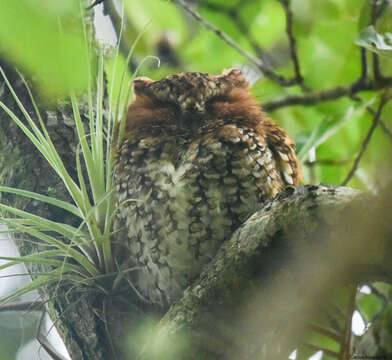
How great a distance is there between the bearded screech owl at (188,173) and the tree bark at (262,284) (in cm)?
19

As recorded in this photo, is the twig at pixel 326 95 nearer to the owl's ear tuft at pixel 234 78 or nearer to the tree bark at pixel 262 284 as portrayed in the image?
the owl's ear tuft at pixel 234 78

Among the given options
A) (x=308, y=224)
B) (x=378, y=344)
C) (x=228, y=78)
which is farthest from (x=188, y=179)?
(x=378, y=344)

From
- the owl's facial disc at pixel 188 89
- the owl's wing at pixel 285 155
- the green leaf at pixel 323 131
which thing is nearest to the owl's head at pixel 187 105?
the owl's facial disc at pixel 188 89

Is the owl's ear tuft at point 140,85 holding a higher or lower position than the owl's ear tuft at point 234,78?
higher

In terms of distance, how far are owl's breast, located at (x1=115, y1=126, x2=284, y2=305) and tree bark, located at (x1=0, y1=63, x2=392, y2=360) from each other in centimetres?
17

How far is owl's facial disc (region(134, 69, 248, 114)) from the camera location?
1.90m

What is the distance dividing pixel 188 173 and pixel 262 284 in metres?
0.55

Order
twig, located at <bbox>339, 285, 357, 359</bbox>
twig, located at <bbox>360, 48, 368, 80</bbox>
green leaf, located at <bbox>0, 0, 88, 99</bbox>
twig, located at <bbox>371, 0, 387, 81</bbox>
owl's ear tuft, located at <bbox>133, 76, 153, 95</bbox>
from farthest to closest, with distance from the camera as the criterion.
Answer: twig, located at <bbox>360, 48, 368, 80</bbox>
twig, located at <bbox>371, 0, 387, 81</bbox>
owl's ear tuft, located at <bbox>133, 76, 153, 95</bbox>
twig, located at <bbox>339, 285, 357, 359</bbox>
green leaf, located at <bbox>0, 0, 88, 99</bbox>

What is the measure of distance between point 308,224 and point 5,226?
0.96 metres

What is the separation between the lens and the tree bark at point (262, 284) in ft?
3.53

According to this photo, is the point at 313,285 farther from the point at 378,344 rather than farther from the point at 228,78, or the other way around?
the point at 228,78

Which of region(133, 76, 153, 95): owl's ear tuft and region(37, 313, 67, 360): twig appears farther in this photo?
region(133, 76, 153, 95): owl's ear tuft

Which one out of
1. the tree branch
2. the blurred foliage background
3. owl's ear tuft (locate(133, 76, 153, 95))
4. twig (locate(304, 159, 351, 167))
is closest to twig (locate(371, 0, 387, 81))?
the blurred foliage background

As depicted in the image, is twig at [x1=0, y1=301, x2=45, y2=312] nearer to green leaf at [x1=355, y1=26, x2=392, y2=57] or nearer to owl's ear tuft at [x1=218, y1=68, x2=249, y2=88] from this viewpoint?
owl's ear tuft at [x1=218, y1=68, x2=249, y2=88]
